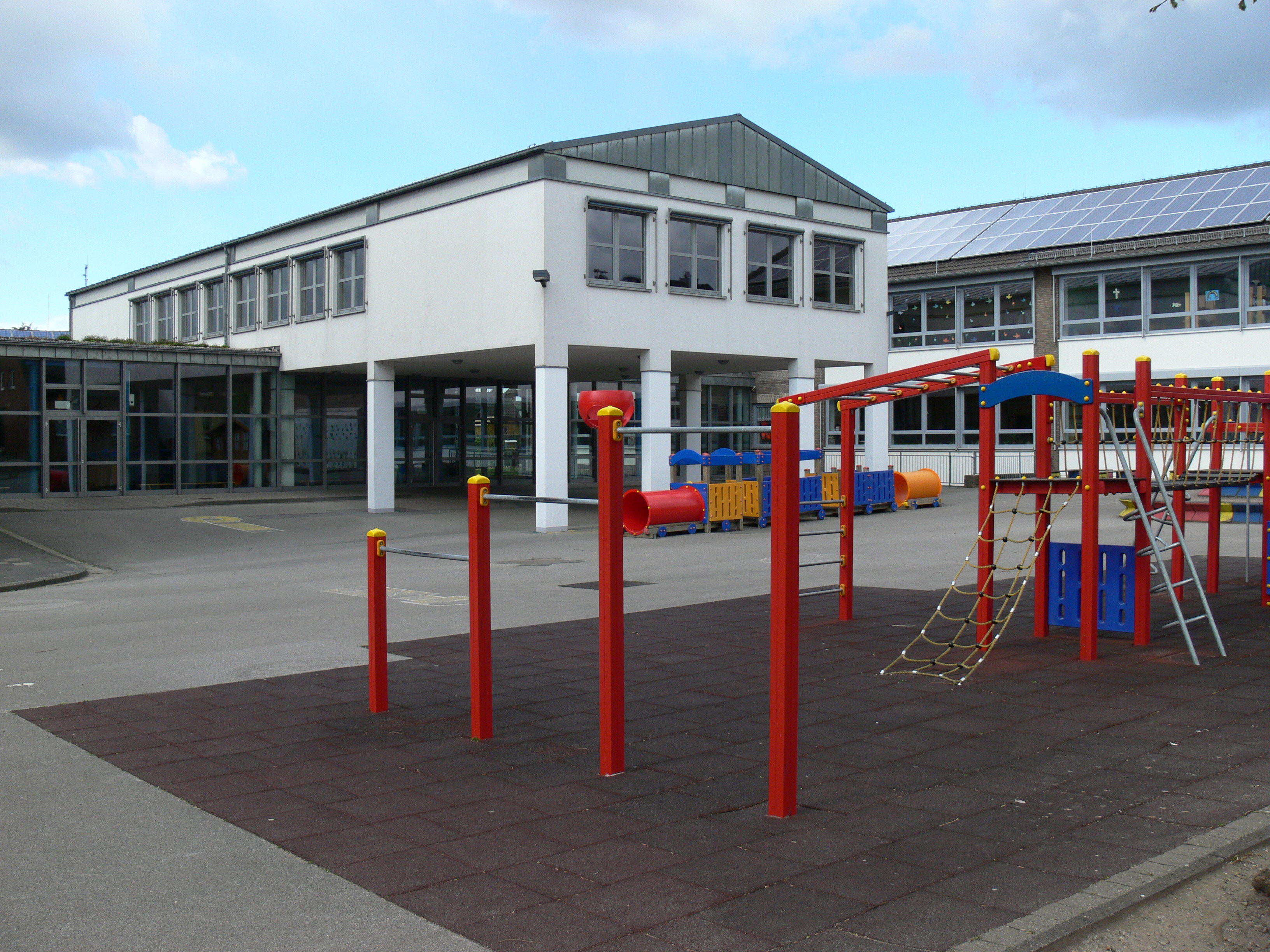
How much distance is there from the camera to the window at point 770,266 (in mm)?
26750

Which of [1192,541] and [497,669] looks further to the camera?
[1192,541]

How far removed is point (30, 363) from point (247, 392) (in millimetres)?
5801

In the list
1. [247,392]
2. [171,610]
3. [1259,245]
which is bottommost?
[171,610]

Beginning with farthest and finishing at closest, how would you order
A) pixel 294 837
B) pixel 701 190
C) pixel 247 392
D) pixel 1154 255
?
1. pixel 1154 255
2. pixel 247 392
3. pixel 701 190
4. pixel 294 837

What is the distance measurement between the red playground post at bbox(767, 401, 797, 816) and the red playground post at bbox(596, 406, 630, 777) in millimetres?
886

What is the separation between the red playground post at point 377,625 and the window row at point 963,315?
32841mm

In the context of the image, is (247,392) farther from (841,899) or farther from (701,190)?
(841,899)

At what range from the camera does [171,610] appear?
41.4 ft

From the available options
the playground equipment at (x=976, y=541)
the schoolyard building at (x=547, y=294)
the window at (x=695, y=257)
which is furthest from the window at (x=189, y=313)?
the playground equipment at (x=976, y=541)

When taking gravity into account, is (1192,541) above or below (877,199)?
below

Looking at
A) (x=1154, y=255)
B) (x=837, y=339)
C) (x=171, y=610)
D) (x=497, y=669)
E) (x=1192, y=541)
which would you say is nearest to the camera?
(x=497, y=669)

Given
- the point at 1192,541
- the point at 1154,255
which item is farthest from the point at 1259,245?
the point at 1192,541

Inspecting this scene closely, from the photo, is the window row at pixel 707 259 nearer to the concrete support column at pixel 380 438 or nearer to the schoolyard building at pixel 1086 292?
the concrete support column at pixel 380 438

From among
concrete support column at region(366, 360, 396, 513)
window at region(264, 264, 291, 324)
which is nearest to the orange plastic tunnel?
concrete support column at region(366, 360, 396, 513)
